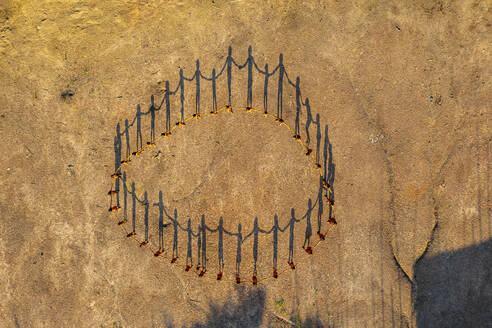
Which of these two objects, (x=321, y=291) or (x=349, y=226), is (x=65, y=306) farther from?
(x=349, y=226)

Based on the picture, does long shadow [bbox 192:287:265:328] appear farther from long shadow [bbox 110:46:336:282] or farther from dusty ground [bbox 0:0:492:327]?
long shadow [bbox 110:46:336:282]

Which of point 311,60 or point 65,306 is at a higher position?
point 311,60

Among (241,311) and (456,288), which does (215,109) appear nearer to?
(241,311)

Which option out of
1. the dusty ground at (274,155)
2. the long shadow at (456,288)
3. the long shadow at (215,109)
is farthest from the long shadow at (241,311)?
the long shadow at (456,288)

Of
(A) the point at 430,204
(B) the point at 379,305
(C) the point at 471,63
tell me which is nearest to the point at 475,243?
(A) the point at 430,204

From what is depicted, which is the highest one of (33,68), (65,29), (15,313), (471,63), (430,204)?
(65,29)

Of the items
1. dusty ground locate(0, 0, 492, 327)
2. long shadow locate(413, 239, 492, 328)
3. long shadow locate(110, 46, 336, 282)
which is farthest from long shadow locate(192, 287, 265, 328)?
long shadow locate(413, 239, 492, 328)

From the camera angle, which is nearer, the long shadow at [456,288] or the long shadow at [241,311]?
the long shadow at [456,288]

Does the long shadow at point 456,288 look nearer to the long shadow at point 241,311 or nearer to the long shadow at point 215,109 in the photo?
the long shadow at point 215,109
